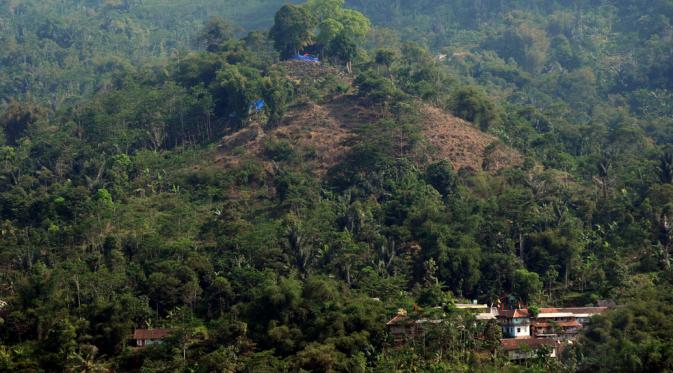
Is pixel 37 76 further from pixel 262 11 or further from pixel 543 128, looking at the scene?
pixel 543 128

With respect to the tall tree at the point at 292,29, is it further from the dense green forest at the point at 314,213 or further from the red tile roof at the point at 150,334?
the red tile roof at the point at 150,334

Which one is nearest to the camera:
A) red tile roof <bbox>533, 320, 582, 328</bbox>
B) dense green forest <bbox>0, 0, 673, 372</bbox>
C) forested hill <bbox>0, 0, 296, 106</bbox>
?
dense green forest <bbox>0, 0, 673, 372</bbox>

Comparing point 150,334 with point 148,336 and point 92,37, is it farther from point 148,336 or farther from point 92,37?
point 92,37

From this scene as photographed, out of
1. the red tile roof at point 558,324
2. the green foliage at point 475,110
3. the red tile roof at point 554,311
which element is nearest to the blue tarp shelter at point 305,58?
the green foliage at point 475,110

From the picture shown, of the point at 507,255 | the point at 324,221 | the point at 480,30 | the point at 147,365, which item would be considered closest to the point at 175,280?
the point at 147,365

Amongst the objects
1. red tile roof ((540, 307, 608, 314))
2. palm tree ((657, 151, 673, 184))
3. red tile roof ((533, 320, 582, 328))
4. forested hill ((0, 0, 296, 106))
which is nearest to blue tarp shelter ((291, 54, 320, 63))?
forested hill ((0, 0, 296, 106))

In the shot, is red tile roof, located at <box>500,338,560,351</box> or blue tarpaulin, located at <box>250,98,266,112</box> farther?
blue tarpaulin, located at <box>250,98,266,112</box>

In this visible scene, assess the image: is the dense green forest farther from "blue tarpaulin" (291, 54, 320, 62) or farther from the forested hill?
the forested hill
